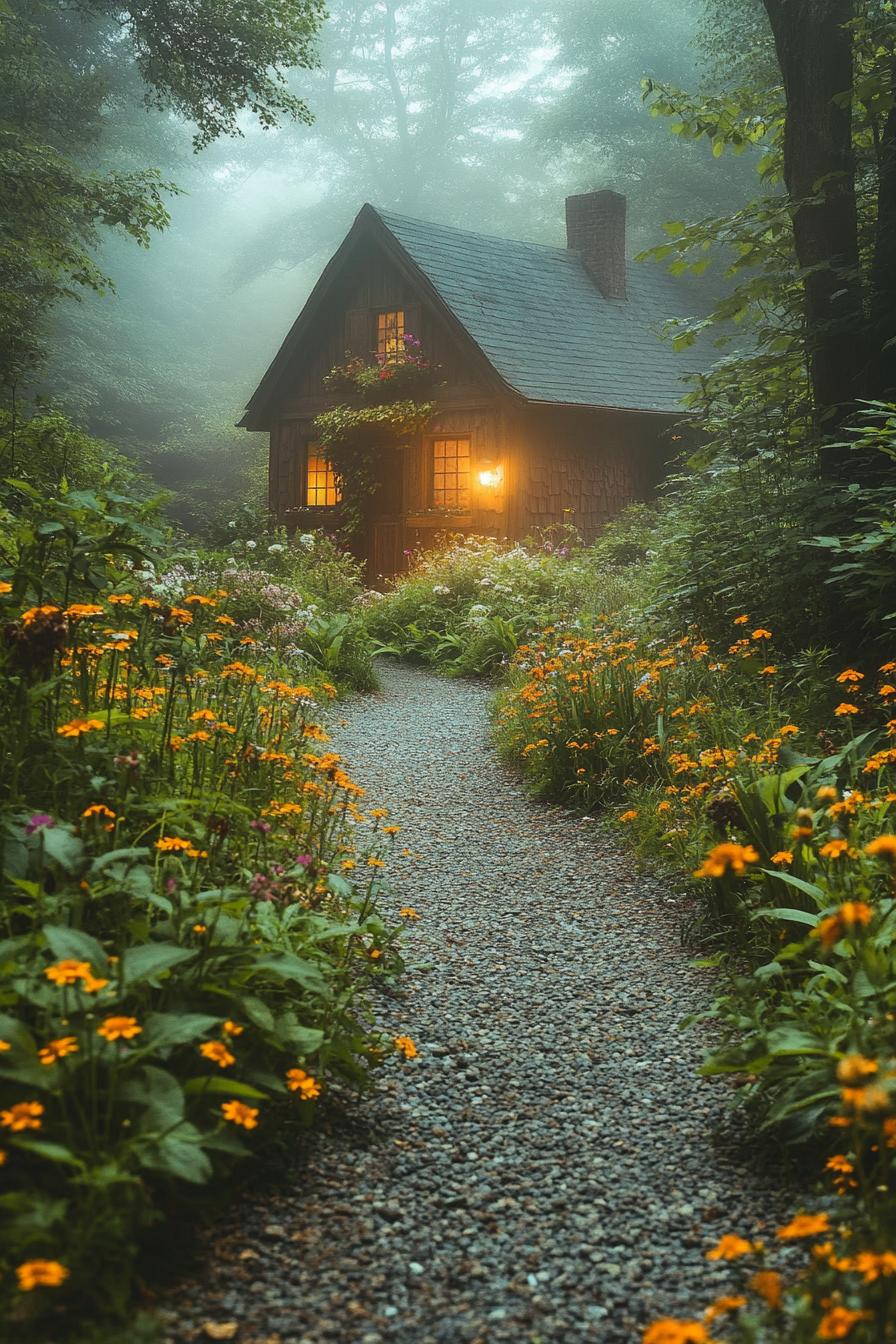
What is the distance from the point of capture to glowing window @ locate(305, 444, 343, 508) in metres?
16.9

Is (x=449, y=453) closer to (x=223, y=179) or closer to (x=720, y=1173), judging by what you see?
(x=720, y=1173)

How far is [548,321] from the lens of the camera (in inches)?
659

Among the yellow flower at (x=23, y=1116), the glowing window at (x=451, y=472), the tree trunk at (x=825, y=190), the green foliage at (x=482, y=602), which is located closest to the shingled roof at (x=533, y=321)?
the glowing window at (x=451, y=472)

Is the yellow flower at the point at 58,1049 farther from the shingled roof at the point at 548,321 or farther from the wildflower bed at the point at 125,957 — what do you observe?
the shingled roof at the point at 548,321

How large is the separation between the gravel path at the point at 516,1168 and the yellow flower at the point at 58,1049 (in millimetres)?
485

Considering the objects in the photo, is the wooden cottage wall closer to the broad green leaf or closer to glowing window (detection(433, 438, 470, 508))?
glowing window (detection(433, 438, 470, 508))

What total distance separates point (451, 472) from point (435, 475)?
28 centimetres

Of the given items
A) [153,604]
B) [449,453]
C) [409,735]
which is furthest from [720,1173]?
[449,453]

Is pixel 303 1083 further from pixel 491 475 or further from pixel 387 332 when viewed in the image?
pixel 387 332

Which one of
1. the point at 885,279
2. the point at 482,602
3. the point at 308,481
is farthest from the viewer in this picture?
the point at 308,481

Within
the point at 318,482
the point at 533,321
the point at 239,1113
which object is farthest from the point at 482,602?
the point at 239,1113

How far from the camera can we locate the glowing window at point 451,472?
15477 millimetres

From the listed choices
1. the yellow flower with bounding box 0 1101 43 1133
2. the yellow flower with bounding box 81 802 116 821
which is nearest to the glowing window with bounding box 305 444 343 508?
the yellow flower with bounding box 81 802 116 821

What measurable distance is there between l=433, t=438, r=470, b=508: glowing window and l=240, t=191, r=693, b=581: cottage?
0.07 ft
